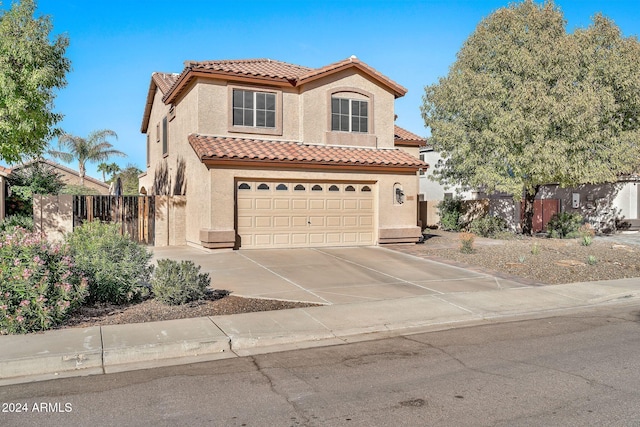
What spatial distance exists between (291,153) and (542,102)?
1027 centimetres

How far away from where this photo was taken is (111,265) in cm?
884

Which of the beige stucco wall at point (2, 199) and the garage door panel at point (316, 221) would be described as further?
the garage door panel at point (316, 221)

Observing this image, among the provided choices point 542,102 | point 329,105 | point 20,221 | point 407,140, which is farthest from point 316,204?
point 20,221

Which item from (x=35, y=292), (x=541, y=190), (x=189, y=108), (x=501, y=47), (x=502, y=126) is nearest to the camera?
(x=35, y=292)

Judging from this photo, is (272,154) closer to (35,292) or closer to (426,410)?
(35,292)

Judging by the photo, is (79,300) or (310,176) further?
(310,176)

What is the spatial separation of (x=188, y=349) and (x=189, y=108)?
13.1 meters

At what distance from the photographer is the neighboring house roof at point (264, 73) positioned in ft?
56.4

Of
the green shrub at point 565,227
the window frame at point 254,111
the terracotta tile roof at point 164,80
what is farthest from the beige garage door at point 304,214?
the green shrub at point 565,227

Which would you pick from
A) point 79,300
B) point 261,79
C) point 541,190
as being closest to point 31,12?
point 261,79

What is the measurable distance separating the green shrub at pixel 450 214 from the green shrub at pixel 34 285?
858 inches

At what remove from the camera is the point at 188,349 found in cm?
672

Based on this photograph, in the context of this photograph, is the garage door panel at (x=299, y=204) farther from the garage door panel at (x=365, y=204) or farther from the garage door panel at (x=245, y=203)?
the garage door panel at (x=365, y=204)

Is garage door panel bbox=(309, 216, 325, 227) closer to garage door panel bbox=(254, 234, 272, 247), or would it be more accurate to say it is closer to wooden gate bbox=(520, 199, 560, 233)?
garage door panel bbox=(254, 234, 272, 247)
